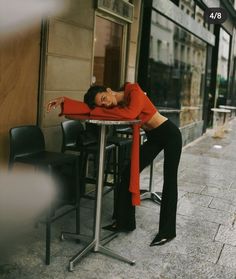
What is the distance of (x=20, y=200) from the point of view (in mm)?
4719

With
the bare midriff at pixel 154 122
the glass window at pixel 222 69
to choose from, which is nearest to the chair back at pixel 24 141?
the bare midriff at pixel 154 122

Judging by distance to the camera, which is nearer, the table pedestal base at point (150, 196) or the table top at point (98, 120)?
the table top at point (98, 120)

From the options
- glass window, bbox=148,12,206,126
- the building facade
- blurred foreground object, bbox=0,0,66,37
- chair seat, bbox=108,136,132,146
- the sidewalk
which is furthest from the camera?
glass window, bbox=148,12,206,126

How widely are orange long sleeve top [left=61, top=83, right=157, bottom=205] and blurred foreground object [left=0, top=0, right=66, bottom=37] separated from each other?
3.71 feet

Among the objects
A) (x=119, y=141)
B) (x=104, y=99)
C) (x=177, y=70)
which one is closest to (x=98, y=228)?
(x=104, y=99)

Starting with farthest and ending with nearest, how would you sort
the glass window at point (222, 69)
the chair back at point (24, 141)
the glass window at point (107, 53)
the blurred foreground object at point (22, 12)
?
the glass window at point (222, 69)
the glass window at point (107, 53)
the blurred foreground object at point (22, 12)
the chair back at point (24, 141)

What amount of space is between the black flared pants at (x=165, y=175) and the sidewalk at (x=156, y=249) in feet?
0.67

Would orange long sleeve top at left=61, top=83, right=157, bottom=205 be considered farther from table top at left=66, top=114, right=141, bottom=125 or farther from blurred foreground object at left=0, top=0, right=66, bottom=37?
blurred foreground object at left=0, top=0, right=66, bottom=37

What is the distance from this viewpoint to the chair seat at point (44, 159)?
153 inches

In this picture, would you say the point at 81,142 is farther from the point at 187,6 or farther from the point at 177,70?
the point at 187,6

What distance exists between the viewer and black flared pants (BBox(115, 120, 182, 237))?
436 centimetres

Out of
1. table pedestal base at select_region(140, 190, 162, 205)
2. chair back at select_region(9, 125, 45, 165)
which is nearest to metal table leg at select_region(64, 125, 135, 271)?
chair back at select_region(9, 125, 45, 165)

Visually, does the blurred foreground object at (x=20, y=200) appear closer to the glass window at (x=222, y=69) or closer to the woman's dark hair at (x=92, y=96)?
the woman's dark hair at (x=92, y=96)

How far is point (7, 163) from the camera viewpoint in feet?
14.8
